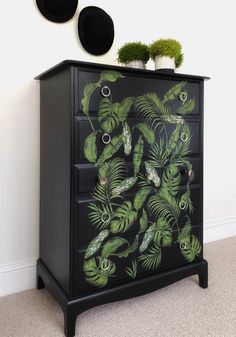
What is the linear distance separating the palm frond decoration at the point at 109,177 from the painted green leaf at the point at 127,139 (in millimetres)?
56

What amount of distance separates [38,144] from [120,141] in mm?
533

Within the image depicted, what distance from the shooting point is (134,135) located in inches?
56.2

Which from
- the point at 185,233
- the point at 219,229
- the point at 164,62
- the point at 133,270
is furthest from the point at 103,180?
the point at 219,229

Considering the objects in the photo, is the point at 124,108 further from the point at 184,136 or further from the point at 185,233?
the point at 185,233

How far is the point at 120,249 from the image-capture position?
4.67 feet

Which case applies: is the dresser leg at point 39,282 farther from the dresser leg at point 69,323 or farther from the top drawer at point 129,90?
the top drawer at point 129,90

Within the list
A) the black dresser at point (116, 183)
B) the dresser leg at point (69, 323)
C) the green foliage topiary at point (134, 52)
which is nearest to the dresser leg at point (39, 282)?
the black dresser at point (116, 183)

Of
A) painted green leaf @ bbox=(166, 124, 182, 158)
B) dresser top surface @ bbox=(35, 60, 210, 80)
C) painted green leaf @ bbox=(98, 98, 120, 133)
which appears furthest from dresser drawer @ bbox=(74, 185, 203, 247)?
dresser top surface @ bbox=(35, 60, 210, 80)

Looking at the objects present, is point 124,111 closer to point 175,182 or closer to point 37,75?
point 175,182

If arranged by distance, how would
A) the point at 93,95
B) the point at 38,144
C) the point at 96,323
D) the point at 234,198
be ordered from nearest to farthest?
1. the point at 93,95
2. the point at 96,323
3. the point at 38,144
4. the point at 234,198

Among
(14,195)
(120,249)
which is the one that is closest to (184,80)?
(120,249)

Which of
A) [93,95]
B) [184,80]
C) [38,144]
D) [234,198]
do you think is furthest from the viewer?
[234,198]

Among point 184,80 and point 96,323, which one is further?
point 184,80

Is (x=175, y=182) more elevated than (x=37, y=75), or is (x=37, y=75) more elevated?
(x=37, y=75)
